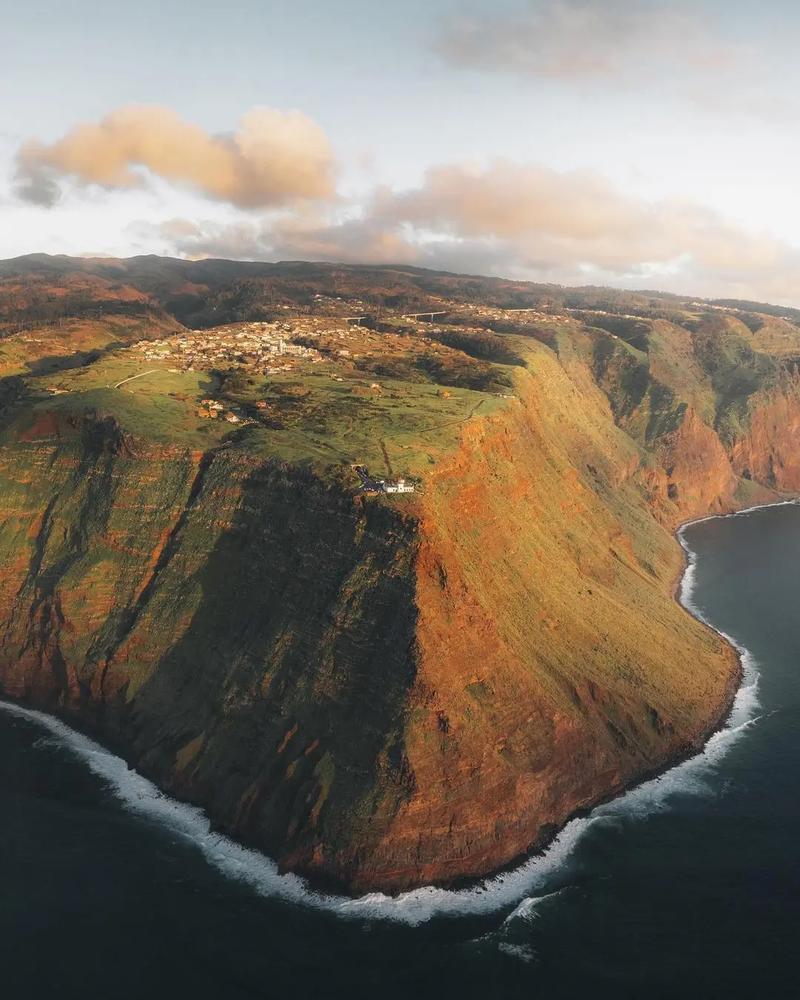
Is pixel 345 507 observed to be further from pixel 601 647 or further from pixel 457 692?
pixel 601 647

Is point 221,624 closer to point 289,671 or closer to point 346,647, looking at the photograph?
point 289,671

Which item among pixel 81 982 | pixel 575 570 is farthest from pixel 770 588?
pixel 81 982

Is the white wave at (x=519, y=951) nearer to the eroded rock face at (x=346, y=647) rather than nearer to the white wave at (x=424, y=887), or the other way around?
the white wave at (x=424, y=887)

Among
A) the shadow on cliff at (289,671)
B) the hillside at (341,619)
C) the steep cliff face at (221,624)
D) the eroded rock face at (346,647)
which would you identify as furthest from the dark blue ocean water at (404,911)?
the steep cliff face at (221,624)

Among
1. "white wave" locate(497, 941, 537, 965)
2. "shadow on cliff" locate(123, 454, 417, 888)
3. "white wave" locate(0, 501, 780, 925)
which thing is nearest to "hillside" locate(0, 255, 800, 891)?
"shadow on cliff" locate(123, 454, 417, 888)

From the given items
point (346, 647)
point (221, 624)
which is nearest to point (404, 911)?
point (346, 647)

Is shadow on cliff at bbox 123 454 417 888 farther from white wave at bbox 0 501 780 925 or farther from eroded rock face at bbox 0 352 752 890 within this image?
white wave at bbox 0 501 780 925
